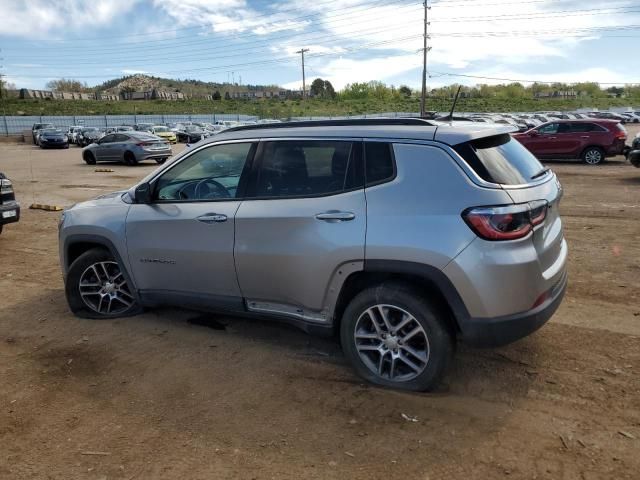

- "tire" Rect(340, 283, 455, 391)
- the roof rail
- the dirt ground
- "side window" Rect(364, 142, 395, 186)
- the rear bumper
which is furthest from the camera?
the roof rail

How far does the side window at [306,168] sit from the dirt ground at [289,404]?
1303mm

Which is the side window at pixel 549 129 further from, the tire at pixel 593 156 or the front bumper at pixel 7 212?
the front bumper at pixel 7 212

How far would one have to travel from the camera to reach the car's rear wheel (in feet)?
75.8

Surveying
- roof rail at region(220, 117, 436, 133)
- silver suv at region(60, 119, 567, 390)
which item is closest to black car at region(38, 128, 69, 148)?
silver suv at region(60, 119, 567, 390)

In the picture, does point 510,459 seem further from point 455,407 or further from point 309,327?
point 309,327

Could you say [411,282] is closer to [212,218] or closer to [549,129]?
[212,218]

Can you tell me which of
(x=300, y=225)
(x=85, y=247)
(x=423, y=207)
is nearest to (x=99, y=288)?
(x=85, y=247)

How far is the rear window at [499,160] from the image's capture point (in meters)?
3.36

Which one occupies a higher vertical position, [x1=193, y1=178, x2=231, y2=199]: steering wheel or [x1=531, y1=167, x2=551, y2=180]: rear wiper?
[x1=531, y1=167, x2=551, y2=180]: rear wiper

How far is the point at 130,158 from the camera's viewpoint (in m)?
23.2

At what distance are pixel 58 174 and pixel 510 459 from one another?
67.2 ft

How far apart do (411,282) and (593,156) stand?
1790 cm

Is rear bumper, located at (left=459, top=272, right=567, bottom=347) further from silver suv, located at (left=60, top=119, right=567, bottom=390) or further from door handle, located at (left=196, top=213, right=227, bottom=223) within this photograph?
door handle, located at (left=196, top=213, right=227, bottom=223)

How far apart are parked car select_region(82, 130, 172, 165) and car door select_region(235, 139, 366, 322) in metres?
20.4
